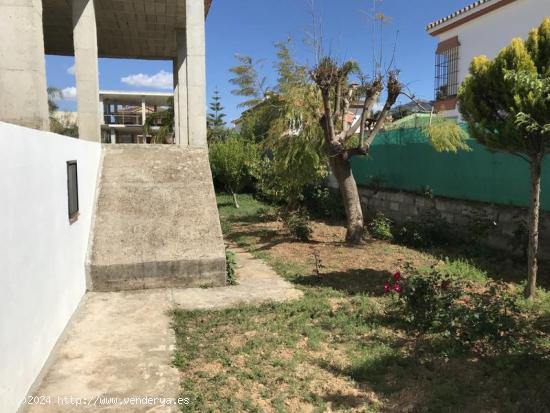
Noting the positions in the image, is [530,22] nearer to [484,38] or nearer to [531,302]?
[484,38]

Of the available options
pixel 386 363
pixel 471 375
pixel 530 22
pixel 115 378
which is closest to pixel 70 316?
pixel 115 378

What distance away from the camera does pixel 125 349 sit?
4.14m

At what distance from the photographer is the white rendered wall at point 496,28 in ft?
43.1

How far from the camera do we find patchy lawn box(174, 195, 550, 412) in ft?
10.8

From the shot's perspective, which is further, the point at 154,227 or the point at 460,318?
the point at 154,227

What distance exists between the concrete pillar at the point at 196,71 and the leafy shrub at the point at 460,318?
5813 millimetres

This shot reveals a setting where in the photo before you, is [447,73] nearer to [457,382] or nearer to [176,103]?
[176,103]

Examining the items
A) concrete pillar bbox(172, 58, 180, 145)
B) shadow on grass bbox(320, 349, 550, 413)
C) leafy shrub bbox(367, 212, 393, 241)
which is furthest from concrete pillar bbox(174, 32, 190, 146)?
shadow on grass bbox(320, 349, 550, 413)

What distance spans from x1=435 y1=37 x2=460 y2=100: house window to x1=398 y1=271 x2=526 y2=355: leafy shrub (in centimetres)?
1385

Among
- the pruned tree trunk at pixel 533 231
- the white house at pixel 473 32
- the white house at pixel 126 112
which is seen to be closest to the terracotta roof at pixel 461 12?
the white house at pixel 473 32

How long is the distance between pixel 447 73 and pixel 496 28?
287 centimetres

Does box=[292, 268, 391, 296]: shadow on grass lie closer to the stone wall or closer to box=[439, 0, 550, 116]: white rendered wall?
the stone wall

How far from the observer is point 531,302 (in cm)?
527

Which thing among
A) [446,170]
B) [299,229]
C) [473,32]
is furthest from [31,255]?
[473,32]
